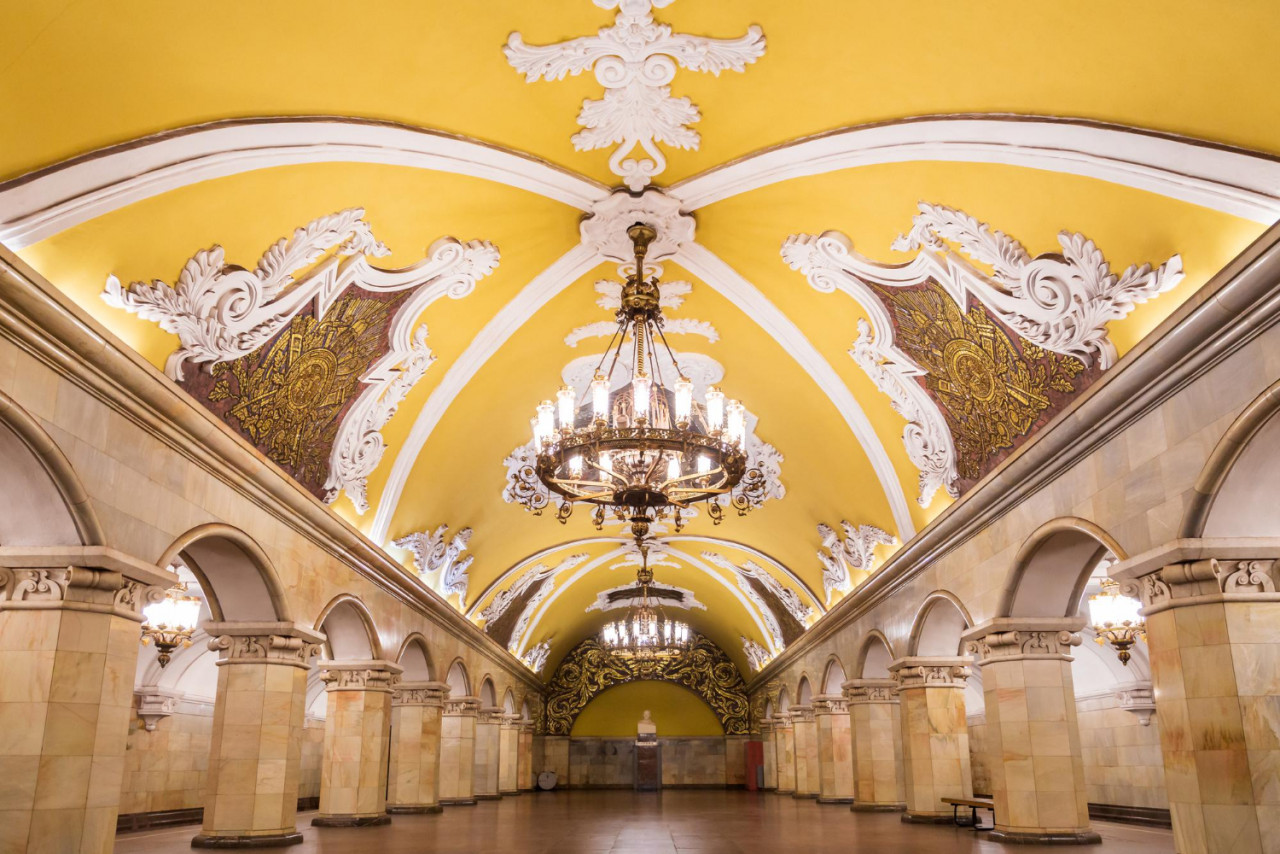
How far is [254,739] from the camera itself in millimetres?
8523

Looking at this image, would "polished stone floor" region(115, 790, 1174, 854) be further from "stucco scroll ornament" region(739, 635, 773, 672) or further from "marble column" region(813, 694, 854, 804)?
"stucco scroll ornament" region(739, 635, 773, 672)

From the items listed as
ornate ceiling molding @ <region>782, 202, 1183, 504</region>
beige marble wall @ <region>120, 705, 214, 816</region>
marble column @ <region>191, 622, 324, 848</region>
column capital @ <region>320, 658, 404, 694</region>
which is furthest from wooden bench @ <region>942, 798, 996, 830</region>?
beige marble wall @ <region>120, 705, 214, 816</region>

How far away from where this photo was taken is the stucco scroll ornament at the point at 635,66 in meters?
6.08

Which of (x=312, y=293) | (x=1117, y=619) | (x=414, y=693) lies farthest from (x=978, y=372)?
(x=414, y=693)

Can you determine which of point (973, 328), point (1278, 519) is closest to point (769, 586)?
point (973, 328)

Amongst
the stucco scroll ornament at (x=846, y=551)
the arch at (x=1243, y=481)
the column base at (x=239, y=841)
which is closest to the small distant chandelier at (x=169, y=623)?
the column base at (x=239, y=841)

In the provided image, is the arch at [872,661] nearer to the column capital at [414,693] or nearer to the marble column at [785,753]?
the column capital at [414,693]

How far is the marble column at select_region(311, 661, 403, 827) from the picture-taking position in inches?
450

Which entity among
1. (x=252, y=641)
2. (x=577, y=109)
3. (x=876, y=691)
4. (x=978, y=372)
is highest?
(x=577, y=109)

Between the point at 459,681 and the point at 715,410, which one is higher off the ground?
the point at 715,410

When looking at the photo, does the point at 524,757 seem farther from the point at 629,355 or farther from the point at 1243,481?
the point at 1243,481

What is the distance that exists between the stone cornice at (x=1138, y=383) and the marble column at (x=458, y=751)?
386 inches

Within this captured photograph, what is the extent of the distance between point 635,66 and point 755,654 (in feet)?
71.8

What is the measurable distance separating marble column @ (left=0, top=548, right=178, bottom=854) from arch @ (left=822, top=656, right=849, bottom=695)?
41.2 feet
